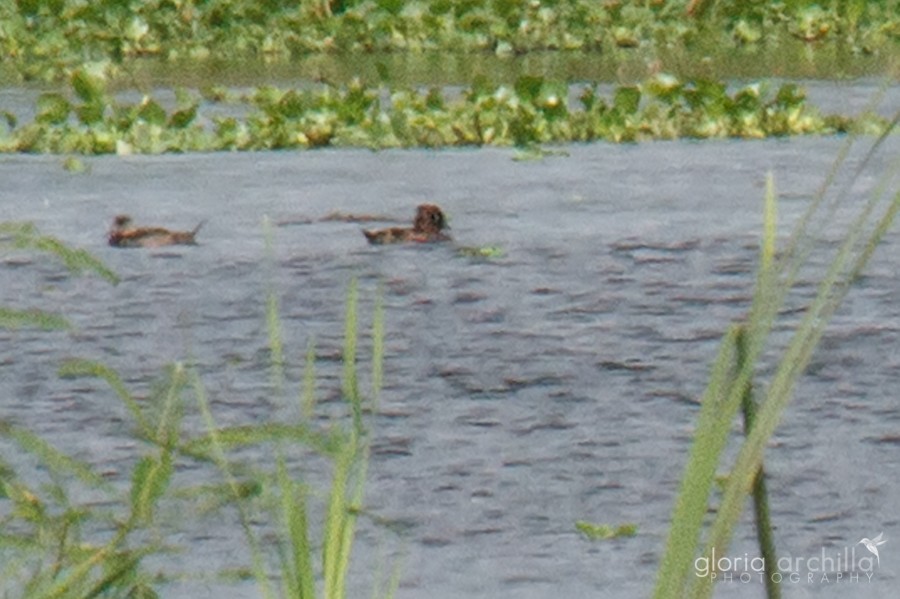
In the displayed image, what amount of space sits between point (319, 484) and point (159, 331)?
0.33 m

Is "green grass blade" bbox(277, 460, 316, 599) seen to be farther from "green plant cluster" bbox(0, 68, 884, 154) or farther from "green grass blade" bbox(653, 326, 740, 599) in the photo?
"green plant cluster" bbox(0, 68, 884, 154)

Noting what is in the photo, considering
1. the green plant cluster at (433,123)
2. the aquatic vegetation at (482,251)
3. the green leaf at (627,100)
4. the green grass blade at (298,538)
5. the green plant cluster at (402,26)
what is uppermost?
the green grass blade at (298,538)

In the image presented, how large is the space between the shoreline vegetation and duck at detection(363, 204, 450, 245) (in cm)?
119

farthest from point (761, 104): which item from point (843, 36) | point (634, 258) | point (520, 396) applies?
point (843, 36)

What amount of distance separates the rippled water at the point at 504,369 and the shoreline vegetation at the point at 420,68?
1184mm

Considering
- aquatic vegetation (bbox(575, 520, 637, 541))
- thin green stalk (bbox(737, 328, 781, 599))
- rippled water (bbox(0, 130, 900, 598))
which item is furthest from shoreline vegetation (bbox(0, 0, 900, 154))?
thin green stalk (bbox(737, 328, 781, 599))

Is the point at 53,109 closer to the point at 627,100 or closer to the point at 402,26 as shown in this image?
the point at 627,100

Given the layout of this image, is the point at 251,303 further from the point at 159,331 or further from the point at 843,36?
the point at 843,36

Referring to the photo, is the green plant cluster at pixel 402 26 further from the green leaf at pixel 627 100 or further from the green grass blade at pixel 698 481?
the green grass blade at pixel 698 481

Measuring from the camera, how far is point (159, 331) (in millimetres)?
2412

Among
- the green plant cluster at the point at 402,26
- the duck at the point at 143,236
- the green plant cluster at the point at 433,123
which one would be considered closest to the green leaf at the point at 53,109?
the green plant cluster at the point at 433,123

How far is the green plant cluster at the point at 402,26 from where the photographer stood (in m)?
7.35

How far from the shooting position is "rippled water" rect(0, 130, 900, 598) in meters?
2.12

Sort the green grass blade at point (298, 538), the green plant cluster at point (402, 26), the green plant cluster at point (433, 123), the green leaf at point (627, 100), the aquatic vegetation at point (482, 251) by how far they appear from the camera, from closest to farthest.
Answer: the green grass blade at point (298, 538) < the aquatic vegetation at point (482, 251) < the green plant cluster at point (433, 123) < the green leaf at point (627, 100) < the green plant cluster at point (402, 26)
